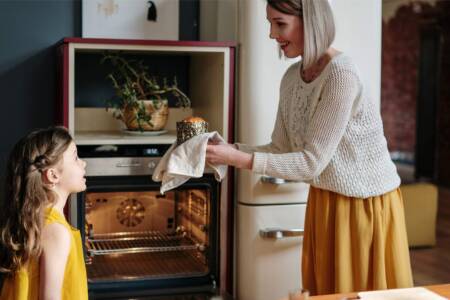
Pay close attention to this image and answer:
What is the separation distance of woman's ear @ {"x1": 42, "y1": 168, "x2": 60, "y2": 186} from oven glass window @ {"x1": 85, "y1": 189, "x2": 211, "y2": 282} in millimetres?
1140

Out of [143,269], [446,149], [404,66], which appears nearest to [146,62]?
[143,269]

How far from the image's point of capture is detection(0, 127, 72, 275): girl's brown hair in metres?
1.87

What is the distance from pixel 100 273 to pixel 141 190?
0.44 m

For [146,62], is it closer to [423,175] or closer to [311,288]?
[311,288]

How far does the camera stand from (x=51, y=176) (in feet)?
6.35

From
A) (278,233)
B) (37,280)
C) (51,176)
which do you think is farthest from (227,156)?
(278,233)

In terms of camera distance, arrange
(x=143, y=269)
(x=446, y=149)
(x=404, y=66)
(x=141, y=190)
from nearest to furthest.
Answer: (x=141, y=190), (x=143, y=269), (x=446, y=149), (x=404, y=66)

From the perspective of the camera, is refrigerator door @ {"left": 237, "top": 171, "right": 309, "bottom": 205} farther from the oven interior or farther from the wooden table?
the wooden table

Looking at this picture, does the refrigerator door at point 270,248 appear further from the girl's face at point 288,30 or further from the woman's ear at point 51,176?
the woman's ear at point 51,176

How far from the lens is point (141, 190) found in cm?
298

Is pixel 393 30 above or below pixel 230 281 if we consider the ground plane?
above

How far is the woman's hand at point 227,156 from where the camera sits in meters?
2.27

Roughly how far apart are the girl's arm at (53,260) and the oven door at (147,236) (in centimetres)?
99

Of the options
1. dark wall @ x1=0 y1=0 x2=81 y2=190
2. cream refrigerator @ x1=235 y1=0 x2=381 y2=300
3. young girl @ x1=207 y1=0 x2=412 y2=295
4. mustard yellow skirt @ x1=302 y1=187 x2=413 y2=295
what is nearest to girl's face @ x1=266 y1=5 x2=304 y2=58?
young girl @ x1=207 y1=0 x2=412 y2=295
